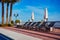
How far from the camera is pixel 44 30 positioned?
13.6m

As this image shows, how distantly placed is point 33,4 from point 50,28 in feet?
47.7

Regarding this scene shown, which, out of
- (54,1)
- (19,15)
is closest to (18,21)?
(19,15)

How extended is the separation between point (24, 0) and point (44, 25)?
14.0m

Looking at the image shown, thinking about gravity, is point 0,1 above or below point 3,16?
above

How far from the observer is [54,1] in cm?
1986

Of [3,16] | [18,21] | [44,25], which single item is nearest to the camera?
[44,25]

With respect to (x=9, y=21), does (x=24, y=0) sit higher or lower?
higher

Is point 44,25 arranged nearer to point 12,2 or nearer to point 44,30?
point 44,30

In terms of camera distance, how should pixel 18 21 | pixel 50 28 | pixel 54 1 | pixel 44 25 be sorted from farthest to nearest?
pixel 18 21 < pixel 54 1 < pixel 44 25 < pixel 50 28

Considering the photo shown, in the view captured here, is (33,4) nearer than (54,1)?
No

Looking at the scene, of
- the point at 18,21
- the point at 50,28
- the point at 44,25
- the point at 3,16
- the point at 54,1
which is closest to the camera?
the point at 50,28

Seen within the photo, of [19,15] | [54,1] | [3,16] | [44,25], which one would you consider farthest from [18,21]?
[44,25]

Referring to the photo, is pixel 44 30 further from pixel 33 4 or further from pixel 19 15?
pixel 19 15

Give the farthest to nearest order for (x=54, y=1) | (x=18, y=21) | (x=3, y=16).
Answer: (x=18, y=21) < (x=3, y=16) < (x=54, y=1)
